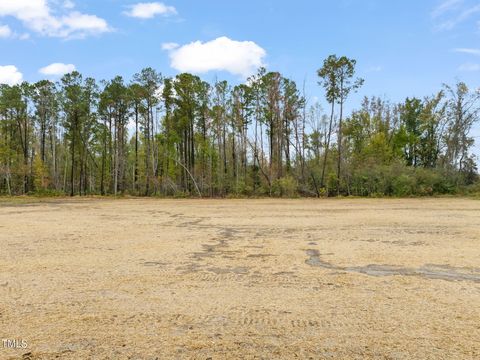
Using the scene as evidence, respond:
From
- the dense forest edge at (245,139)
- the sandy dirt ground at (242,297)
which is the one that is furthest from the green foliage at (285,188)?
the sandy dirt ground at (242,297)

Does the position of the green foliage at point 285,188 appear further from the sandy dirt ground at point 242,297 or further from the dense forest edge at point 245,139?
the sandy dirt ground at point 242,297

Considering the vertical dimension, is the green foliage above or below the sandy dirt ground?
above

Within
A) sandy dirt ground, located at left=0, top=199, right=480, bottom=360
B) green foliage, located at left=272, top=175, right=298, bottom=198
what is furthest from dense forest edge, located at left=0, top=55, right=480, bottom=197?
sandy dirt ground, located at left=0, top=199, right=480, bottom=360

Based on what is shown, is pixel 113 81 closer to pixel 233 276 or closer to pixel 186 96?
pixel 186 96

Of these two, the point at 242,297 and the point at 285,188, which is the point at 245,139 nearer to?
the point at 285,188

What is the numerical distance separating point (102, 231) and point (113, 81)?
3604cm

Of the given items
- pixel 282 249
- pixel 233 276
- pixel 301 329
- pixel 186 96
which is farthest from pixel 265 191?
pixel 301 329

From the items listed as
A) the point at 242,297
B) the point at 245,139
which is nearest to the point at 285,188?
the point at 245,139

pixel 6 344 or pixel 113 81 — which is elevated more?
pixel 113 81

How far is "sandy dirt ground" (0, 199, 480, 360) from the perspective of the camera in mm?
3922

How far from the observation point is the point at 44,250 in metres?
9.40

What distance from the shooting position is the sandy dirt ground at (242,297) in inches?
154

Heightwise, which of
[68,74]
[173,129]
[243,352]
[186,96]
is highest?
[68,74]

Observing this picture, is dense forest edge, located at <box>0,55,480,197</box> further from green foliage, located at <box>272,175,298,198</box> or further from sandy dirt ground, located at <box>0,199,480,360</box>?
sandy dirt ground, located at <box>0,199,480,360</box>
